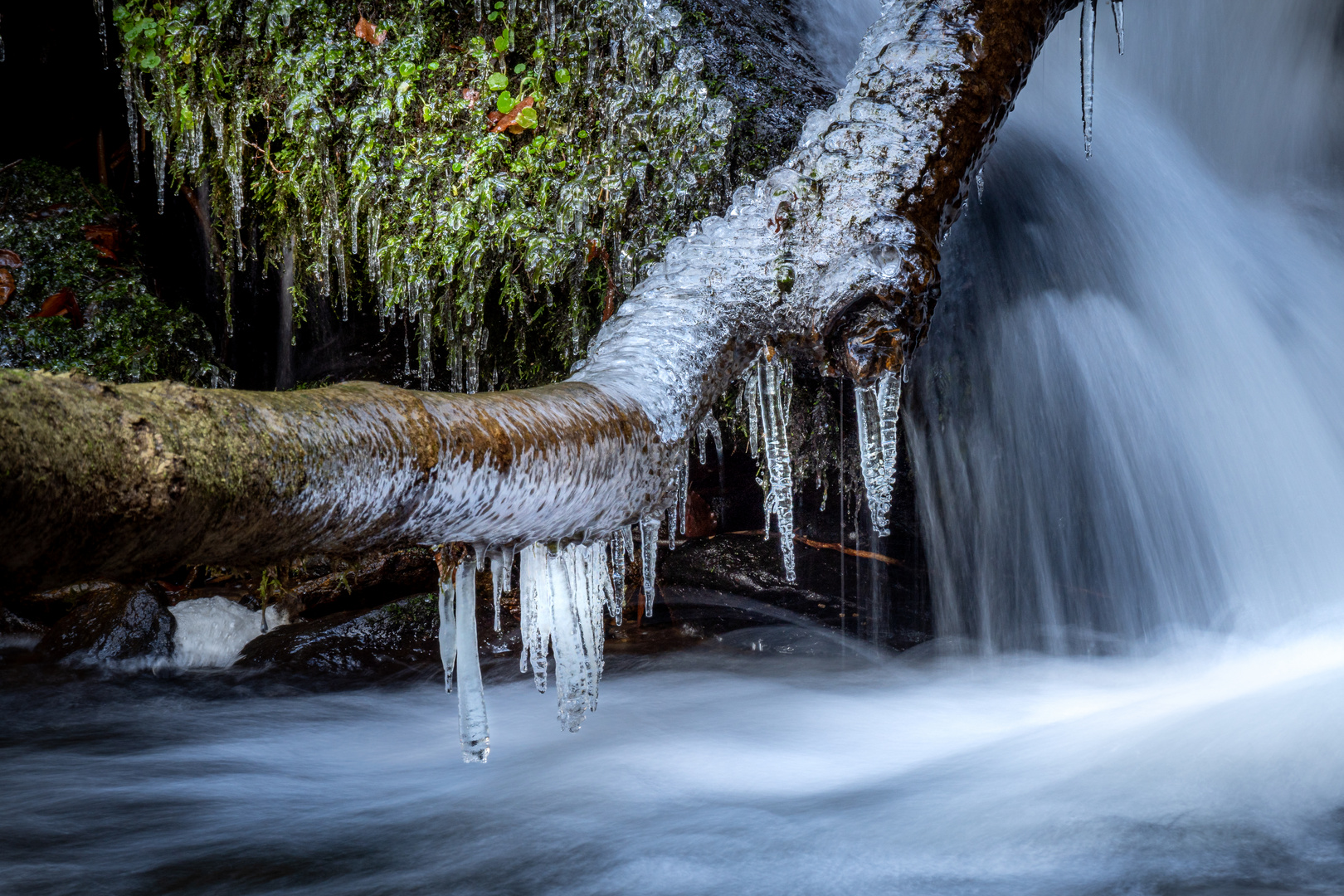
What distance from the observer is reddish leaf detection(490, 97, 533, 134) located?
4137 mm

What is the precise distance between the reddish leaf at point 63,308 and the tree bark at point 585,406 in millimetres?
3308

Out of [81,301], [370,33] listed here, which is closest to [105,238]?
[81,301]

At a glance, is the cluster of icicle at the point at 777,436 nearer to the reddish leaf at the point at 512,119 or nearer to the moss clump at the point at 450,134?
the moss clump at the point at 450,134

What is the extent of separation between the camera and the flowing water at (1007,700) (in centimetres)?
253

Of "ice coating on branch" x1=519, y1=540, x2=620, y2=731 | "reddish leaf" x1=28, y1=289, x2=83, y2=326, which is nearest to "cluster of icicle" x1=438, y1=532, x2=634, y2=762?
"ice coating on branch" x1=519, y1=540, x2=620, y2=731

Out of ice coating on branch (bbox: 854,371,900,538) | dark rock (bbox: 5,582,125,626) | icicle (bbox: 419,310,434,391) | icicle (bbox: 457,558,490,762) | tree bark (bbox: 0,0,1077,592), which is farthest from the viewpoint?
dark rock (bbox: 5,582,125,626)

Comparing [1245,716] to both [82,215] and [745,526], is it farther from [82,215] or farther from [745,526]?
[82,215]

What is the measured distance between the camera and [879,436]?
2711mm

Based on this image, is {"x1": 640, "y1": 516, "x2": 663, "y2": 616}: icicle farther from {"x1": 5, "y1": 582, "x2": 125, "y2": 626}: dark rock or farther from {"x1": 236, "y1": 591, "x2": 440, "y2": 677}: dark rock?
{"x1": 5, "y1": 582, "x2": 125, "y2": 626}: dark rock

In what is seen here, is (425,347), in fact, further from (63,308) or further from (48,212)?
(48,212)

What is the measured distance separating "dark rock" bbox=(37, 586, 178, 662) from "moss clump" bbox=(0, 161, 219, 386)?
130cm

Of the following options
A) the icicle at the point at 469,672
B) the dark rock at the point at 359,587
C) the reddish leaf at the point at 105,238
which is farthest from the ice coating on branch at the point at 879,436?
the reddish leaf at the point at 105,238

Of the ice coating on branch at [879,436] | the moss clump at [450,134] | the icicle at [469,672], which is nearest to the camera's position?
the icicle at [469,672]

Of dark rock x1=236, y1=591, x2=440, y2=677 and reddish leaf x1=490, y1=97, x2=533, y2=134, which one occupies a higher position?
reddish leaf x1=490, y1=97, x2=533, y2=134
